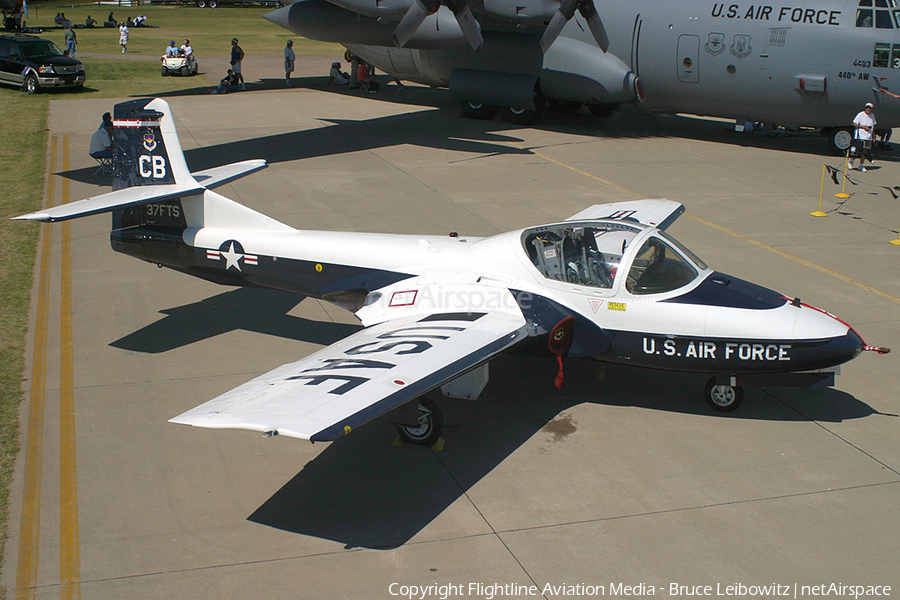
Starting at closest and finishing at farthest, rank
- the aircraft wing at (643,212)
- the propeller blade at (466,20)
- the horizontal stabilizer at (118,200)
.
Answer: the horizontal stabilizer at (118,200) → the aircraft wing at (643,212) → the propeller blade at (466,20)

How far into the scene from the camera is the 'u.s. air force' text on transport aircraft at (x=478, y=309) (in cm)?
818

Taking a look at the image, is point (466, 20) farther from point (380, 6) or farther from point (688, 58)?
point (688, 58)

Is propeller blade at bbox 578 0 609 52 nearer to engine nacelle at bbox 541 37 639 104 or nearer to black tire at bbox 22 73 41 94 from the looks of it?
engine nacelle at bbox 541 37 639 104

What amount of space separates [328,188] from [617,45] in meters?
11.8

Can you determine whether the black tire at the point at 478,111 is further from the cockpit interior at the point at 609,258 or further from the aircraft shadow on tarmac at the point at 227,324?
the cockpit interior at the point at 609,258

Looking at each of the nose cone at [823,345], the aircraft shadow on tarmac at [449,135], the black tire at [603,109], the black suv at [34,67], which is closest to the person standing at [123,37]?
the black suv at [34,67]

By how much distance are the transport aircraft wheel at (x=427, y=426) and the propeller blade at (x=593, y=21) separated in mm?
18666

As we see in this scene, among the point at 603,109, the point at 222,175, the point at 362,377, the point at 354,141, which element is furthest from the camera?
the point at 603,109

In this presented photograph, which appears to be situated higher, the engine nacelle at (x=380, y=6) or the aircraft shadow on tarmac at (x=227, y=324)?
the engine nacelle at (x=380, y=6)

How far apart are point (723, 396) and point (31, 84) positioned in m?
34.0

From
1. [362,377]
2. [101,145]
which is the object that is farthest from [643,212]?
[101,145]

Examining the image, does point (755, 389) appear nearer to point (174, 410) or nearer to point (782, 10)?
point (174, 410)

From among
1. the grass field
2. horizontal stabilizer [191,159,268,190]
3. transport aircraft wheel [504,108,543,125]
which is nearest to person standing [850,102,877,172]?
transport aircraft wheel [504,108,543,125]

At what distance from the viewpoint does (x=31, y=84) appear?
33.9m
